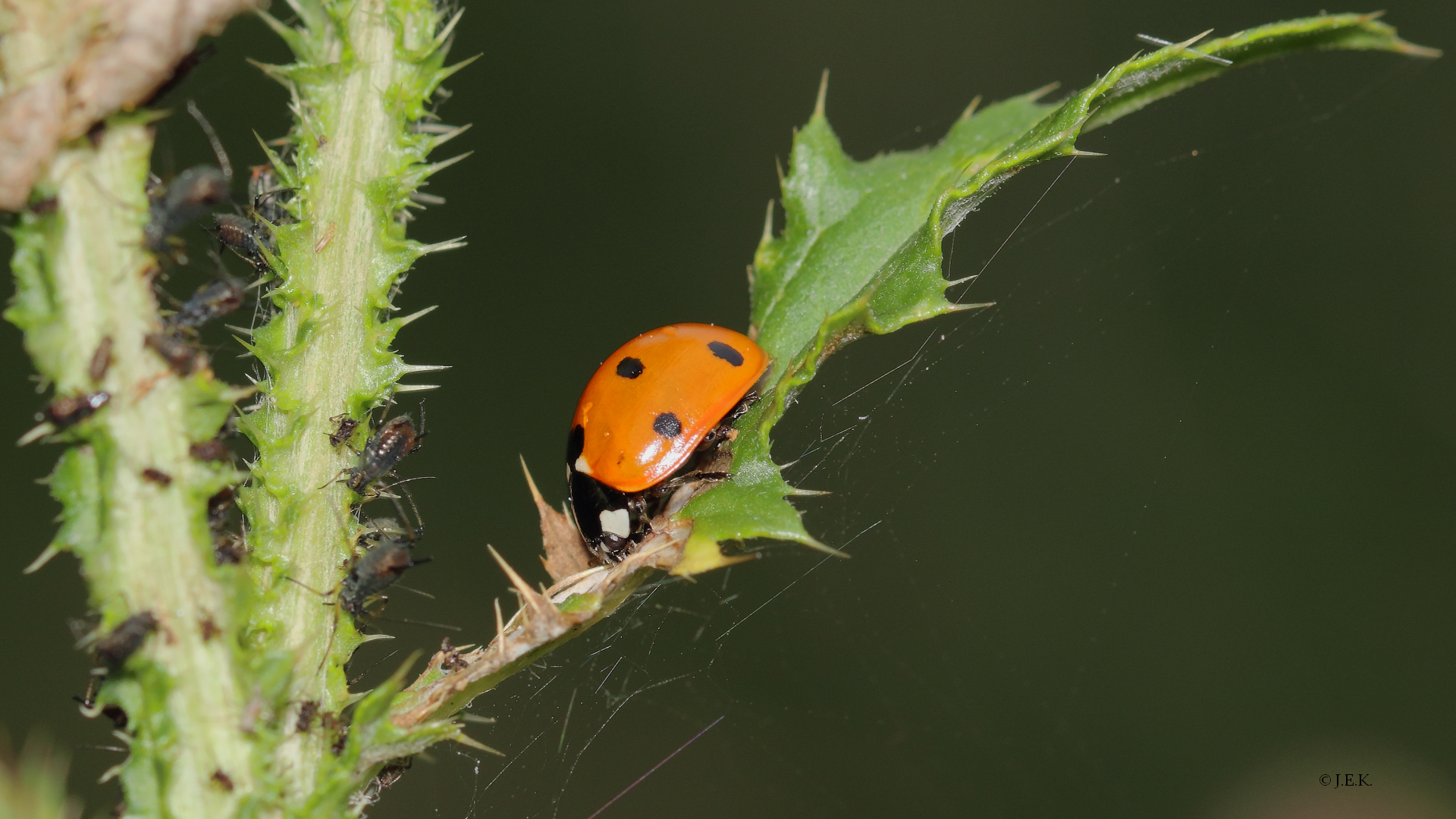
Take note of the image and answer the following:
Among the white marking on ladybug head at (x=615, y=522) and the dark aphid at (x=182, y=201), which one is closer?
the dark aphid at (x=182, y=201)

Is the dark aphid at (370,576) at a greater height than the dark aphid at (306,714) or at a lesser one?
greater

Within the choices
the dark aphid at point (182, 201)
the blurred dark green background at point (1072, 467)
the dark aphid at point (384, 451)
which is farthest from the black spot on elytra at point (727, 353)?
the blurred dark green background at point (1072, 467)

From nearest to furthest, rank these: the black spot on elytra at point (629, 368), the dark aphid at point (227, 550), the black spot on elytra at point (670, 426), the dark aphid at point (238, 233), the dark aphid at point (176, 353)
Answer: the dark aphid at point (176, 353), the dark aphid at point (227, 550), the dark aphid at point (238, 233), the black spot on elytra at point (670, 426), the black spot on elytra at point (629, 368)

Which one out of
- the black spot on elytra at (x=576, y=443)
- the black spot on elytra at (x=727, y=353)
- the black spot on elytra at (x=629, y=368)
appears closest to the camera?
the black spot on elytra at (x=727, y=353)

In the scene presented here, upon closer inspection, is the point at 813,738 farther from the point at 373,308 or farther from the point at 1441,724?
the point at 373,308

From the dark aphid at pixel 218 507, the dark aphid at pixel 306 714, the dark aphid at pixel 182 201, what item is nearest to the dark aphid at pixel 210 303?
the dark aphid at pixel 182 201

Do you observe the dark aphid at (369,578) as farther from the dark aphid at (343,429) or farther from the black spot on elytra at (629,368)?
the black spot on elytra at (629,368)

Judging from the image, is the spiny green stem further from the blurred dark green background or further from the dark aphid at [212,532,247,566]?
the blurred dark green background
